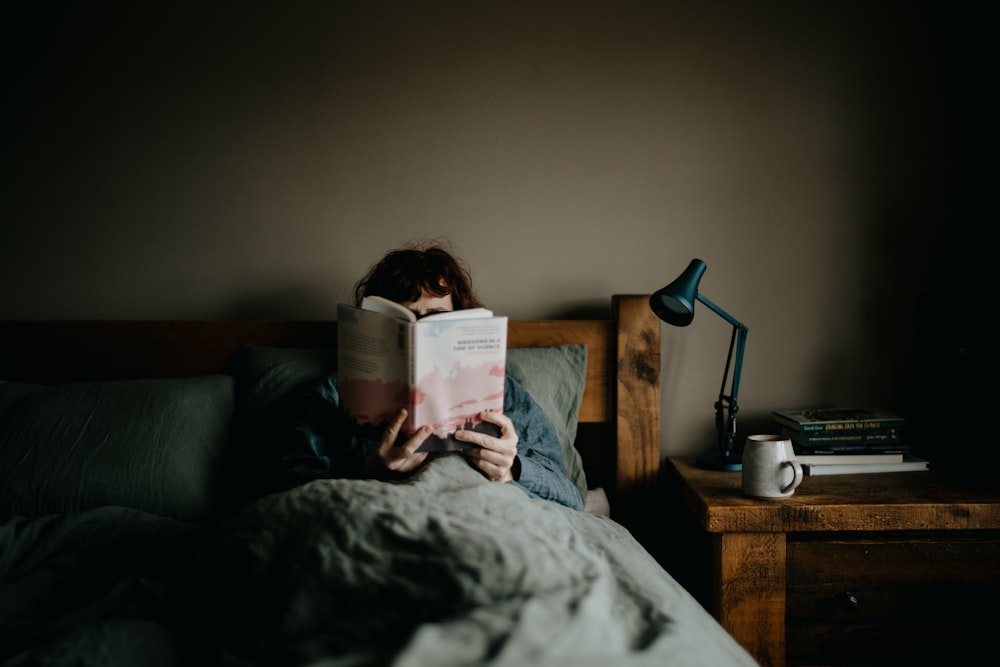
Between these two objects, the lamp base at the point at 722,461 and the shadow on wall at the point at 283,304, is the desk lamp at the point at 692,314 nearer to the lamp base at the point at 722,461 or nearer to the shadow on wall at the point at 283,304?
the lamp base at the point at 722,461

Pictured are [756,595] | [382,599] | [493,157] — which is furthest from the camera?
[493,157]

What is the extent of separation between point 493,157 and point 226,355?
818 mm

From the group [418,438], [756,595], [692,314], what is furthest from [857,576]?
[418,438]

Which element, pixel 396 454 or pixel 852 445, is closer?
pixel 396 454

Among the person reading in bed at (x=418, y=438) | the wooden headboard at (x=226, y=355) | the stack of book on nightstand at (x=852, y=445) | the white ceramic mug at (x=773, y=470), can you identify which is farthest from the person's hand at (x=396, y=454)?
the stack of book on nightstand at (x=852, y=445)

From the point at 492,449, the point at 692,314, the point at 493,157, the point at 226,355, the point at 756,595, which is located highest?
the point at 493,157

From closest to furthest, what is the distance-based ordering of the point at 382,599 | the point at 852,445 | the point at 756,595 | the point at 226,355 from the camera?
the point at 382,599
the point at 756,595
the point at 852,445
the point at 226,355

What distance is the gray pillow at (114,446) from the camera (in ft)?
4.00

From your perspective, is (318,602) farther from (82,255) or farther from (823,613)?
(82,255)

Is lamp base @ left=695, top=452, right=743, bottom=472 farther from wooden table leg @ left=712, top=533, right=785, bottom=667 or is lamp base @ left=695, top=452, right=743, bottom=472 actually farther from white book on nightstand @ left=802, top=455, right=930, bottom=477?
wooden table leg @ left=712, top=533, right=785, bottom=667

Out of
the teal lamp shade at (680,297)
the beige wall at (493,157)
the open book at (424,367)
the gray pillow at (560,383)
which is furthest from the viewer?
the beige wall at (493,157)

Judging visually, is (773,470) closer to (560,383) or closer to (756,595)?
(756,595)

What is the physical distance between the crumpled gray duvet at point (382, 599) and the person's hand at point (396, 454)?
188mm

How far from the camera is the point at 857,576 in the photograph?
1.22 meters
